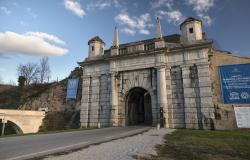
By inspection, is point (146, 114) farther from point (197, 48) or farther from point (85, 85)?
point (197, 48)

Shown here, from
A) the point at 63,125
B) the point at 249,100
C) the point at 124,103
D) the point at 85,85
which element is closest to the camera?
the point at 249,100

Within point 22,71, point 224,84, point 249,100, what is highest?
point 22,71

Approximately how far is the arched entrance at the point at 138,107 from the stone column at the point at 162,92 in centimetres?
357

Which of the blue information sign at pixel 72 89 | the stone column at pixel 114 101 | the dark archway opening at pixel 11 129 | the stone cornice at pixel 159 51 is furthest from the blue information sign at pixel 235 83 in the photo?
the dark archway opening at pixel 11 129

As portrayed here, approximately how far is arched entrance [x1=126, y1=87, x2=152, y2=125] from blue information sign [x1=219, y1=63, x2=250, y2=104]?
8.72 meters

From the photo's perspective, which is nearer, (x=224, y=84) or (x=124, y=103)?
(x=224, y=84)

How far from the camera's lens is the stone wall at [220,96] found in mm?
16812

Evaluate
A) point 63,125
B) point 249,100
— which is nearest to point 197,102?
point 249,100

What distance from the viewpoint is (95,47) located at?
24.5m

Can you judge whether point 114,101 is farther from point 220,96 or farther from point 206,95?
point 220,96

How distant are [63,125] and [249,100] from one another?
24.9 m

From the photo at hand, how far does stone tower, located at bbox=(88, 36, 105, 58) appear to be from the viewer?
24441mm

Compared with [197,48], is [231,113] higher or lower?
lower

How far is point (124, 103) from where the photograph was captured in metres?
21.0
